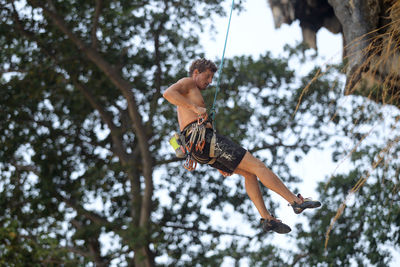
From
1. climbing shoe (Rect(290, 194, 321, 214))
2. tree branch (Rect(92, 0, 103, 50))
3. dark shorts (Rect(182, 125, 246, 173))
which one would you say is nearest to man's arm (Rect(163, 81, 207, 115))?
dark shorts (Rect(182, 125, 246, 173))

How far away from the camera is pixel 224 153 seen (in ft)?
11.8

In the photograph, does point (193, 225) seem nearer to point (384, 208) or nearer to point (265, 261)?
point (265, 261)

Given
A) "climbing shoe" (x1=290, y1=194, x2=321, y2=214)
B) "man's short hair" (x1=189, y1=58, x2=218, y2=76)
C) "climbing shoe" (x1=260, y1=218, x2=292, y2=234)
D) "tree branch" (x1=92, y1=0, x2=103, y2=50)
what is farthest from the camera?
"tree branch" (x1=92, y1=0, x2=103, y2=50)

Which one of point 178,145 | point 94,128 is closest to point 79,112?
point 94,128

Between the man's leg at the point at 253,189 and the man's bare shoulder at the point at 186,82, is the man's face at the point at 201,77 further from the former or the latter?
the man's leg at the point at 253,189

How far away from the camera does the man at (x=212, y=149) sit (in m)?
3.54

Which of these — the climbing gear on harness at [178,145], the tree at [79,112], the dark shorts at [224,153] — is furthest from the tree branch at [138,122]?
the dark shorts at [224,153]

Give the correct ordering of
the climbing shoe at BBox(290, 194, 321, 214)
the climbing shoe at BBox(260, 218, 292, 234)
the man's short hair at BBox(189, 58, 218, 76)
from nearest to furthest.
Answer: the climbing shoe at BBox(290, 194, 321, 214) → the climbing shoe at BBox(260, 218, 292, 234) → the man's short hair at BBox(189, 58, 218, 76)

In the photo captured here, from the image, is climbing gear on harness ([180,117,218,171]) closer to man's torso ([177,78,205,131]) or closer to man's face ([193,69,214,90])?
man's torso ([177,78,205,131])

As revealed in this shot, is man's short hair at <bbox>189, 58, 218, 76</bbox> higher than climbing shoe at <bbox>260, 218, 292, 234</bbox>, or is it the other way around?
man's short hair at <bbox>189, 58, 218, 76</bbox>

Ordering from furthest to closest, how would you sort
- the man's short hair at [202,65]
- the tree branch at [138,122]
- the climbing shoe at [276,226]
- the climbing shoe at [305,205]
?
the tree branch at [138,122]
the man's short hair at [202,65]
the climbing shoe at [276,226]
the climbing shoe at [305,205]

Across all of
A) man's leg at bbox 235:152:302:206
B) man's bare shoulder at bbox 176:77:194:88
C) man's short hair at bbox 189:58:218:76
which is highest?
man's short hair at bbox 189:58:218:76

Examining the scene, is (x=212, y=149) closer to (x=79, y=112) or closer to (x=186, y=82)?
(x=186, y=82)

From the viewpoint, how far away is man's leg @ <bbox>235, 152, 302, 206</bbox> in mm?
3512
